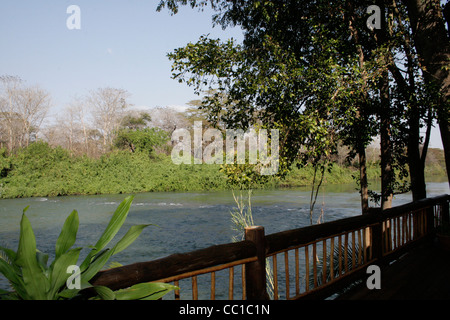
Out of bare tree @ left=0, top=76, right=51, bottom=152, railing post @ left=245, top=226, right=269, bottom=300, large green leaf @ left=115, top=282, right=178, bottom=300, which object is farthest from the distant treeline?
large green leaf @ left=115, top=282, right=178, bottom=300

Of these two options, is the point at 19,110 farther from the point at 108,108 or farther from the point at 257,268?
the point at 257,268

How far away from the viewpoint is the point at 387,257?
13.1ft

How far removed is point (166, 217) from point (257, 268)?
10.0 metres

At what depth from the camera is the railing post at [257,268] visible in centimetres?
239

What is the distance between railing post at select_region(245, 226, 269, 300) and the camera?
2389mm

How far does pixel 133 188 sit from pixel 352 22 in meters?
16.6

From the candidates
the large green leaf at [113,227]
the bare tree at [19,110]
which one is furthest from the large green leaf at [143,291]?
the bare tree at [19,110]

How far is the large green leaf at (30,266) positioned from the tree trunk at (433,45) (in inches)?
195

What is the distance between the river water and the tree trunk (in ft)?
7.70

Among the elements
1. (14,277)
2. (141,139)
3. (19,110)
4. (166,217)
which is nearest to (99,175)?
(141,139)

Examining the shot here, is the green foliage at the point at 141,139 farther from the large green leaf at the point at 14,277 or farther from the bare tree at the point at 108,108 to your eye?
the large green leaf at the point at 14,277

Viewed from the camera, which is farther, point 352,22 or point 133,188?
point 133,188
